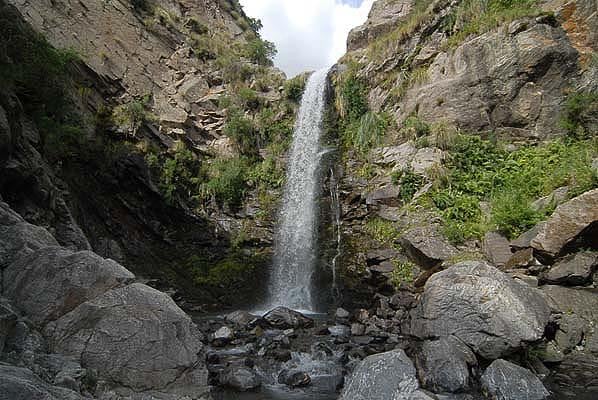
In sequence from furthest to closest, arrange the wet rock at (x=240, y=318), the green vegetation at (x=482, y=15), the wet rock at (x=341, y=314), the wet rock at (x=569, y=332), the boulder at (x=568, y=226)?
the green vegetation at (x=482, y=15), the wet rock at (x=341, y=314), the wet rock at (x=240, y=318), the boulder at (x=568, y=226), the wet rock at (x=569, y=332)

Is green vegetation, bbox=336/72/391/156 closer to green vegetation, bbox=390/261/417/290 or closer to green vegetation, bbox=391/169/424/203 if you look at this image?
green vegetation, bbox=391/169/424/203

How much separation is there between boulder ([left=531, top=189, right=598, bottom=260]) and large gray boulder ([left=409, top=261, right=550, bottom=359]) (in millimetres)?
1201

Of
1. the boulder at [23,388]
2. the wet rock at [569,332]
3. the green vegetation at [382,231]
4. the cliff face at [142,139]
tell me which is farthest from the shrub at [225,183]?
the boulder at [23,388]

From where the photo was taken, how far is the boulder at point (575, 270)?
8070 millimetres

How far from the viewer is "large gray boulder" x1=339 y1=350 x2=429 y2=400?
17.6ft

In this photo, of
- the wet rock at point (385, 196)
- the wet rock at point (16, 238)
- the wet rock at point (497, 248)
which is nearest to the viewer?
the wet rock at point (16, 238)

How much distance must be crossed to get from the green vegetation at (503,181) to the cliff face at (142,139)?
6.32 m

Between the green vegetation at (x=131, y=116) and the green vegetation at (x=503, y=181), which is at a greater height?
the green vegetation at (x=131, y=116)

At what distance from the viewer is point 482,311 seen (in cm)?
728

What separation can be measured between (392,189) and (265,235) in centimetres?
468

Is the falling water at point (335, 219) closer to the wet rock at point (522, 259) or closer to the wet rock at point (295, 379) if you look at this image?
the wet rock at point (522, 259)

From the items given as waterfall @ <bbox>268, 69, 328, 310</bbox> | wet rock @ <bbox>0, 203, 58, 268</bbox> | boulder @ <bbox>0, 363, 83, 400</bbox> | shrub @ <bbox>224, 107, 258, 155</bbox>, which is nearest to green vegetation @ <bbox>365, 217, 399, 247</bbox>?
waterfall @ <bbox>268, 69, 328, 310</bbox>

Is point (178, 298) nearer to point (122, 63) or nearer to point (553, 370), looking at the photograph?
point (553, 370)

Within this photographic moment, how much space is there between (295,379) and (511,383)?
10.5 ft
